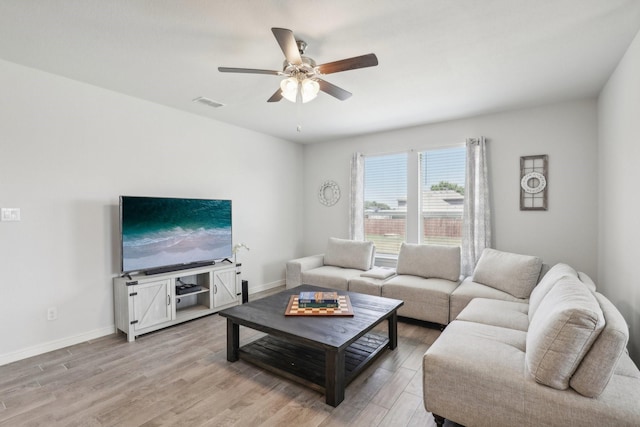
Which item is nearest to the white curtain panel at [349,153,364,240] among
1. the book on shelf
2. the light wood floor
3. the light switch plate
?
the book on shelf

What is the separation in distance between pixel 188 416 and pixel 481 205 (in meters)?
3.88

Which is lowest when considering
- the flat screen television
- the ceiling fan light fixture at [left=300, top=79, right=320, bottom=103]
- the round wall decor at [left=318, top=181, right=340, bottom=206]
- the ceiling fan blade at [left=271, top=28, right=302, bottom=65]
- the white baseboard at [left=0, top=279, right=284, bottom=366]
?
the white baseboard at [left=0, top=279, right=284, bottom=366]

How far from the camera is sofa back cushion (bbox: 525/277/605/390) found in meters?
1.50

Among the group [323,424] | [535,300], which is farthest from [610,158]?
[323,424]

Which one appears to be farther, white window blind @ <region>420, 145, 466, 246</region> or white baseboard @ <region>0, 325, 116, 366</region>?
white window blind @ <region>420, 145, 466, 246</region>

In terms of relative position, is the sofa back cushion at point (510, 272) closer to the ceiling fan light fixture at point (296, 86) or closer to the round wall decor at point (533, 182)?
the round wall decor at point (533, 182)

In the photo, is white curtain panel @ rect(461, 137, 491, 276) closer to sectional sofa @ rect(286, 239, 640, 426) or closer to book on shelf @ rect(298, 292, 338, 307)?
sectional sofa @ rect(286, 239, 640, 426)

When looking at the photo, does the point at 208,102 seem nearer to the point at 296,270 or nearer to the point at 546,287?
the point at 296,270

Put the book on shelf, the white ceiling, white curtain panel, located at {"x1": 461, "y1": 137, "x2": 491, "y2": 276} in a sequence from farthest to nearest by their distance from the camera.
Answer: white curtain panel, located at {"x1": 461, "y1": 137, "x2": 491, "y2": 276} → the book on shelf → the white ceiling

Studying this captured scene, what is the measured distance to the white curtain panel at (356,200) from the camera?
5.16 metres

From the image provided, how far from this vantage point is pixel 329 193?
18.3ft

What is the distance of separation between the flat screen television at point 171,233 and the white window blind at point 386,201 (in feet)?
7.59

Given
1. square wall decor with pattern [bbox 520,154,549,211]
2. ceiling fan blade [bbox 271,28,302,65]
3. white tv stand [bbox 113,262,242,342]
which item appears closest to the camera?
ceiling fan blade [bbox 271,28,302,65]

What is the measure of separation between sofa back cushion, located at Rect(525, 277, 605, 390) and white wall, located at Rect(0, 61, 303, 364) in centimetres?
374
